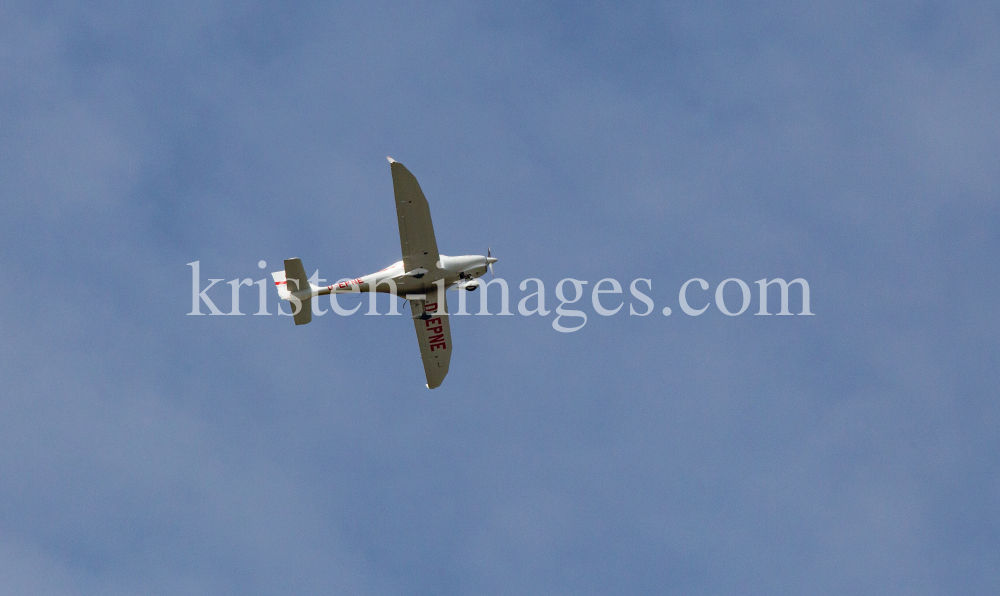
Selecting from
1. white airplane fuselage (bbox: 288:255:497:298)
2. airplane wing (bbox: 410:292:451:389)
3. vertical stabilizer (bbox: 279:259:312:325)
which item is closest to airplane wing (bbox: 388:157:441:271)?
white airplane fuselage (bbox: 288:255:497:298)

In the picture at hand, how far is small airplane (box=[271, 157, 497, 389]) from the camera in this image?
53.2m

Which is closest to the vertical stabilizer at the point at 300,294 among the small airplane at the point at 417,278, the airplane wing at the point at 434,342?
the small airplane at the point at 417,278

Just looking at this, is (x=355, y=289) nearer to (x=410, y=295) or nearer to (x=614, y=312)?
(x=410, y=295)

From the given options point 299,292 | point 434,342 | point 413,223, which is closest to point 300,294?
point 299,292

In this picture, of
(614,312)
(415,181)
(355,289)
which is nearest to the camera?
(415,181)

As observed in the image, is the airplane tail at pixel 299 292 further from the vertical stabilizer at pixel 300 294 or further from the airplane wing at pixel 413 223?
the airplane wing at pixel 413 223

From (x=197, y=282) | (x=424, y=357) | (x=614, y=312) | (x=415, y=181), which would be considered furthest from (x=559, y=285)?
(x=197, y=282)

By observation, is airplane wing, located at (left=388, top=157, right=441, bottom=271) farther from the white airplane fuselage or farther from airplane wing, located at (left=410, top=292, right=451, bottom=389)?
airplane wing, located at (left=410, top=292, right=451, bottom=389)

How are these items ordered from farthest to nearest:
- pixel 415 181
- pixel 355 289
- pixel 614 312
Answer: pixel 614 312 → pixel 355 289 → pixel 415 181

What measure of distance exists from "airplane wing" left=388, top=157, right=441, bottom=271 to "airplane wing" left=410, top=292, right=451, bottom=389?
155 inches

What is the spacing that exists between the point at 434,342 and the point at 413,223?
845cm

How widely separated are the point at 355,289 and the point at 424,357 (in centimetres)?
607

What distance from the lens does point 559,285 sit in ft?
202

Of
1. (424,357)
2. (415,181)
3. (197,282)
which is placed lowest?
(424,357)
